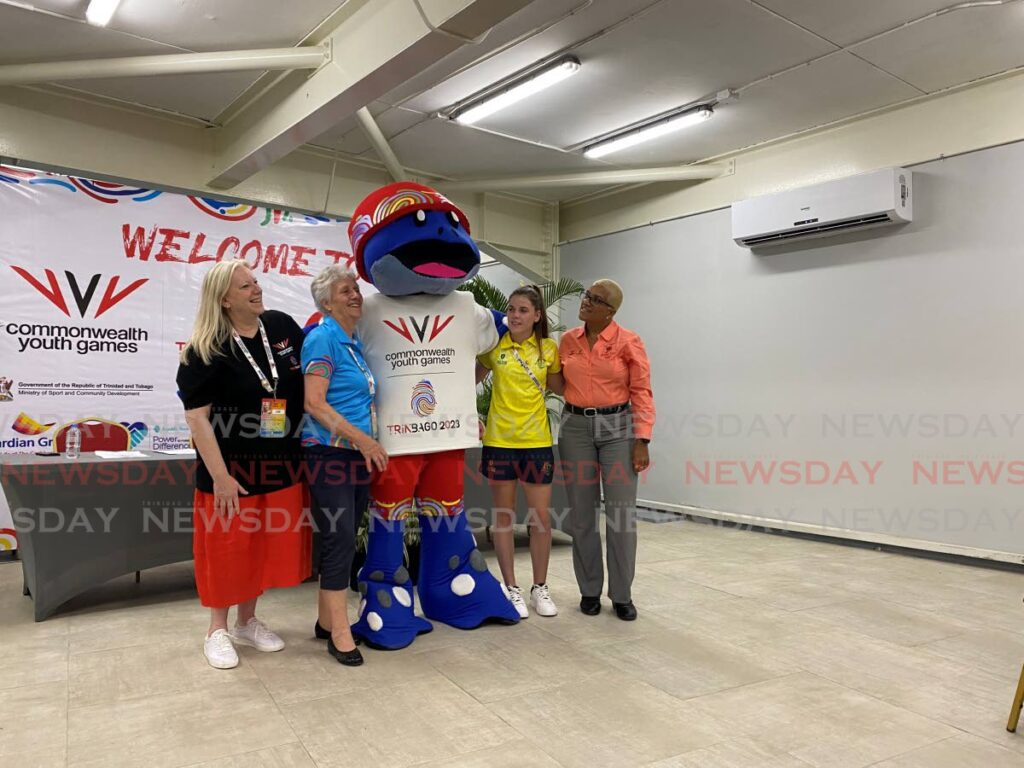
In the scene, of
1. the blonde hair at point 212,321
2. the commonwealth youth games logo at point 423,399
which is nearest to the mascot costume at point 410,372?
the commonwealth youth games logo at point 423,399

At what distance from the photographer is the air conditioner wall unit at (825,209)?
4.89m

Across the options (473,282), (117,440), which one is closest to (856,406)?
(473,282)

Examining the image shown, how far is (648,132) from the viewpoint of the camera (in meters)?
5.56

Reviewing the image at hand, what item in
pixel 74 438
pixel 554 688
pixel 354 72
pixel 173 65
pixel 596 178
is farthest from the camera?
pixel 596 178

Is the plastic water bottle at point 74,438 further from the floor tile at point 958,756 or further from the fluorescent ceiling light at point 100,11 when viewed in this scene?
the floor tile at point 958,756

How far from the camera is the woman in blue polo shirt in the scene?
264cm

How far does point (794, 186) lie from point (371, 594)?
4.39 m

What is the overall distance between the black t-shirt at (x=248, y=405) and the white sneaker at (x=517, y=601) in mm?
1117

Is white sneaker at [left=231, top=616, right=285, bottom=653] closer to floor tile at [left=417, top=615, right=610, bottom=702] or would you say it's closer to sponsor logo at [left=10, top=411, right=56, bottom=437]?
floor tile at [left=417, top=615, right=610, bottom=702]

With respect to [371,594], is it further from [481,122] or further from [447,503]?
[481,122]

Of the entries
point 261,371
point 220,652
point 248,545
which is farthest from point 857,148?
point 220,652

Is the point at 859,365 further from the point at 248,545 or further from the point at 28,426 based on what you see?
the point at 28,426

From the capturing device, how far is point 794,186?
18.5 ft

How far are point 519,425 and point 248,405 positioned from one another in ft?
3.62
